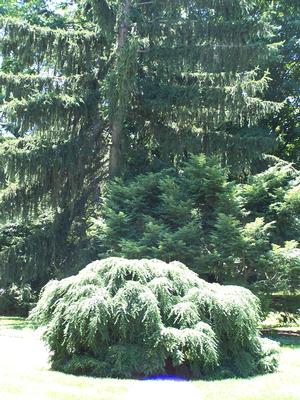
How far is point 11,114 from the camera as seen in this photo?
15.7 m

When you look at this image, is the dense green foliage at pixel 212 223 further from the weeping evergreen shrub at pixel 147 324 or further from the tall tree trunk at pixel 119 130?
the weeping evergreen shrub at pixel 147 324

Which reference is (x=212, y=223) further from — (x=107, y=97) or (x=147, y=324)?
(x=147, y=324)

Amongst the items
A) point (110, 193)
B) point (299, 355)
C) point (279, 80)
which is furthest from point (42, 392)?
point (279, 80)

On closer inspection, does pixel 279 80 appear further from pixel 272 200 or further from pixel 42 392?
pixel 42 392

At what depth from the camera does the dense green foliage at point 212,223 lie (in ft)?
41.5

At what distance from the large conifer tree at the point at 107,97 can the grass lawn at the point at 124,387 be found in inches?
348

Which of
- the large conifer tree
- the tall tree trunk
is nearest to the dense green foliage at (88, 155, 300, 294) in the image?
the tall tree trunk

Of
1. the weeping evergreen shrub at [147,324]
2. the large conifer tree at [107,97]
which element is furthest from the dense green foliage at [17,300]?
the weeping evergreen shrub at [147,324]

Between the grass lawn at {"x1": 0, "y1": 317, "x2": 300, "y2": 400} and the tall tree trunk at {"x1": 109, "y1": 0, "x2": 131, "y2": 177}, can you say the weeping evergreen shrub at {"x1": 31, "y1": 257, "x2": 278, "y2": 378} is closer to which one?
the grass lawn at {"x1": 0, "y1": 317, "x2": 300, "y2": 400}

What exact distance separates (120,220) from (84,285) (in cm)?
589

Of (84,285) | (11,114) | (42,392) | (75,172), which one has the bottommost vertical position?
(42,392)

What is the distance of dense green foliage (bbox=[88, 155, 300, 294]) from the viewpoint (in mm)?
12648

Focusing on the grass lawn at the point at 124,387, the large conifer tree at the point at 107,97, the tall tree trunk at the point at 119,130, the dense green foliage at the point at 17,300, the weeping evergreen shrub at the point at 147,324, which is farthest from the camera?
the dense green foliage at the point at 17,300

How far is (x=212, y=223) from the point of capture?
13.6 m
